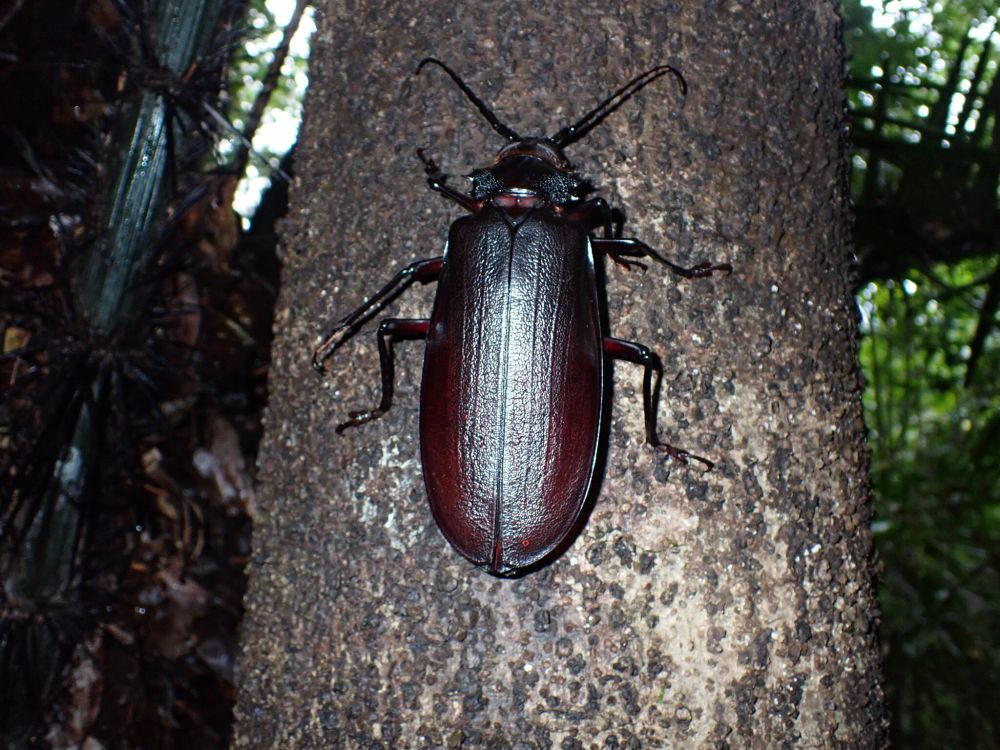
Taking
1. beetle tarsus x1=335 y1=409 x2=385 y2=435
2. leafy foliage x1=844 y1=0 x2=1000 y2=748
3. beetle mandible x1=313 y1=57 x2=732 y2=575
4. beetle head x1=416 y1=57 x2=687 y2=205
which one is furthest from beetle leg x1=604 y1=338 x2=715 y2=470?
leafy foliage x1=844 y1=0 x2=1000 y2=748

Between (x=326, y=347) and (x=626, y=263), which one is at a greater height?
(x=626, y=263)

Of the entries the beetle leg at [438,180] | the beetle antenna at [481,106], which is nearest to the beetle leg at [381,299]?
the beetle leg at [438,180]

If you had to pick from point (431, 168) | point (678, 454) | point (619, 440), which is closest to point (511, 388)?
point (619, 440)

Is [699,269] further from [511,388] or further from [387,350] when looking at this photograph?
[387,350]

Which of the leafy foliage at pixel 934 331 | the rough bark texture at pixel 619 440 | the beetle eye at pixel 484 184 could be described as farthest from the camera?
the leafy foliage at pixel 934 331

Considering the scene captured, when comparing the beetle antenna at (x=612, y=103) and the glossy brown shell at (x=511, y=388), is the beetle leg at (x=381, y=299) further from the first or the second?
the beetle antenna at (x=612, y=103)

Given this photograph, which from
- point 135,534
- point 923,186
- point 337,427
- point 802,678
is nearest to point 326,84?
point 337,427

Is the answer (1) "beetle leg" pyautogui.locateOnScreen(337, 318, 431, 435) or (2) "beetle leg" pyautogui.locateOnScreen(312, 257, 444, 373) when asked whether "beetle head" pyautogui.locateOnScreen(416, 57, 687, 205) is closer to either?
(2) "beetle leg" pyautogui.locateOnScreen(312, 257, 444, 373)

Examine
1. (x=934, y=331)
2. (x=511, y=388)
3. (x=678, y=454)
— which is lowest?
(x=678, y=454)
